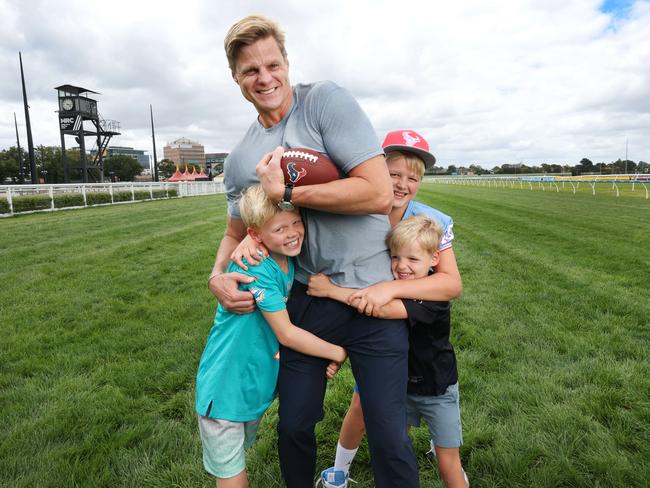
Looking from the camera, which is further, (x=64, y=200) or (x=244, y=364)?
(x=64, y=200)

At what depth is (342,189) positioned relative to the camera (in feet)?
5.92

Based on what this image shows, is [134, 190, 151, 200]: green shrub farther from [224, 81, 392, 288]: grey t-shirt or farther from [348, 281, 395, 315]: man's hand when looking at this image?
[348, 281, 395, 315]: man's hand

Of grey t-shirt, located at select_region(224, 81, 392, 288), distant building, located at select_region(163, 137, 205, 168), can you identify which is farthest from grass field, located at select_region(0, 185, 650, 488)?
distant building, located at select_region(163, 137, 205, 168)

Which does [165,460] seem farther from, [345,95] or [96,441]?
[345,95]

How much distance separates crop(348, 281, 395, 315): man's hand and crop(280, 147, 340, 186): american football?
52 cm

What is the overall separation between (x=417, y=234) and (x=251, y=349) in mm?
929

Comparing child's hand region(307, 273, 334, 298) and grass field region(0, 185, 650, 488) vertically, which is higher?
child's hand region(307, 273, 334, 298)

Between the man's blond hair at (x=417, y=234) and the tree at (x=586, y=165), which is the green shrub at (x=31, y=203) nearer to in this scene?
the man's blond hair at (x=417, y=234)

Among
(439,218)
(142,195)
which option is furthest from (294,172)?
(142,195)

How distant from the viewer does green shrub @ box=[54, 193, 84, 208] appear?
68.4ft

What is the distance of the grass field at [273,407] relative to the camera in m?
2.82

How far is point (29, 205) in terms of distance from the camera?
62.1ft

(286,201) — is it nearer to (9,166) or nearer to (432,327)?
(432,327)

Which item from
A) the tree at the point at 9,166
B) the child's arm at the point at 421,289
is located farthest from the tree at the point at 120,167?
the child's arm at the point at 421,289
